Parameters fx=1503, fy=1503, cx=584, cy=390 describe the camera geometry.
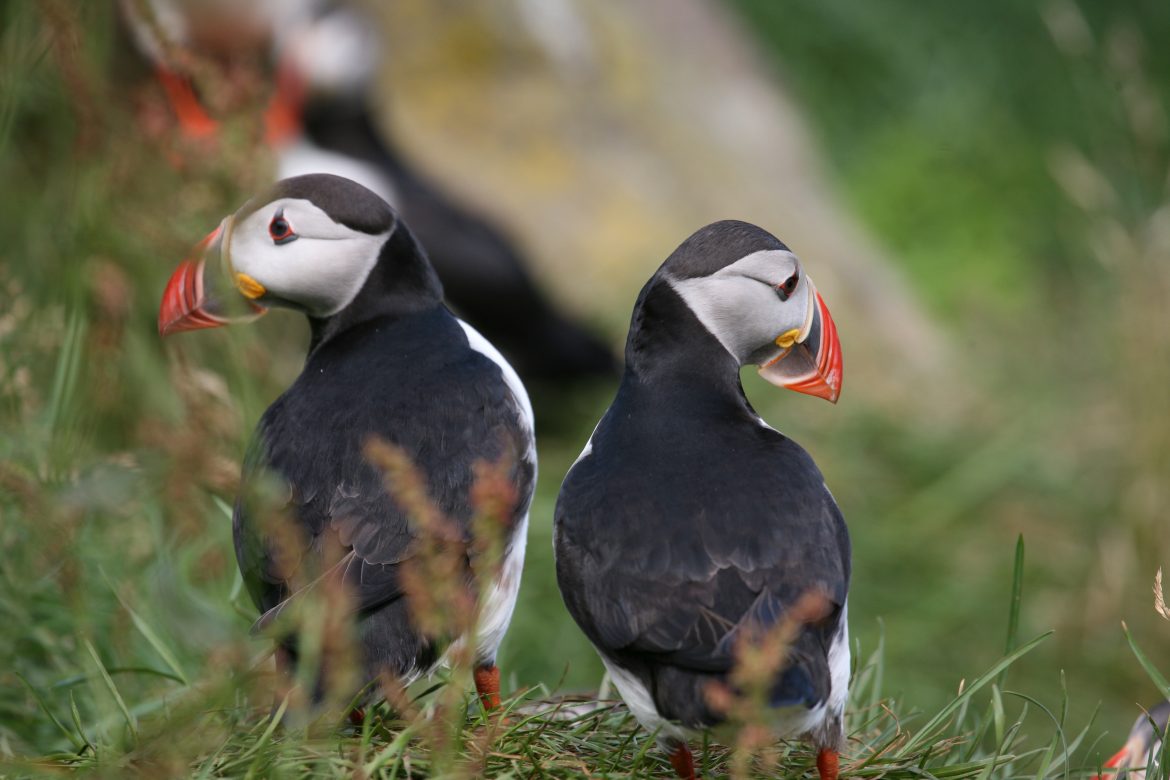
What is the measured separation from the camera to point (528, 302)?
19.6 ft

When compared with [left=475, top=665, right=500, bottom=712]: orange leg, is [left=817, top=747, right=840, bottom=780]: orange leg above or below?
above

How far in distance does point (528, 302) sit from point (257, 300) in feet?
10.4

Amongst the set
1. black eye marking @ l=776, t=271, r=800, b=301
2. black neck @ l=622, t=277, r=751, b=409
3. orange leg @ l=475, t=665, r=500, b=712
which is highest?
black eye marking @ l=776, t=271, r=800, b=301

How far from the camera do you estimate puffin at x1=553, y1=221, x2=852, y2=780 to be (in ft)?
7.52

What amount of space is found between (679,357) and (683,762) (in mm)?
697

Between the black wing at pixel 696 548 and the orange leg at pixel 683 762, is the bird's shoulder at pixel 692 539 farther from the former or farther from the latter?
the orange leg at pixel 683 762

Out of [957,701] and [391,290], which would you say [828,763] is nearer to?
[957,701]

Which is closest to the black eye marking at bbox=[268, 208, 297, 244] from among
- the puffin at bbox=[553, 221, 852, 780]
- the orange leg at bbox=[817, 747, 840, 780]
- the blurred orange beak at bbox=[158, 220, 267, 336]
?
the blurred orange beak at bbox=[158, 220, 267, 336]

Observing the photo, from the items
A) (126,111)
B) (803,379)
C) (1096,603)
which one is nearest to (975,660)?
(1096,603)

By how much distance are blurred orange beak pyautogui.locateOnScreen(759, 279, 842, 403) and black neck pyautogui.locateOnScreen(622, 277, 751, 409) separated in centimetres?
10

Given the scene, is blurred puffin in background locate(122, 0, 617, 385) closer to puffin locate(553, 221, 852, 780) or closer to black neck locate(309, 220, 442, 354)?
black neck locate(309, 220, 442, 354)

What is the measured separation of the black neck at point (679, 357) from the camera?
264 cm

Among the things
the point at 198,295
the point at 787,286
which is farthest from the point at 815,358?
the point at 198,295

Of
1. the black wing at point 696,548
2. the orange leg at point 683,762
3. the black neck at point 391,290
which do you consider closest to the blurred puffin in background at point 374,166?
the black neck at point 391,290
